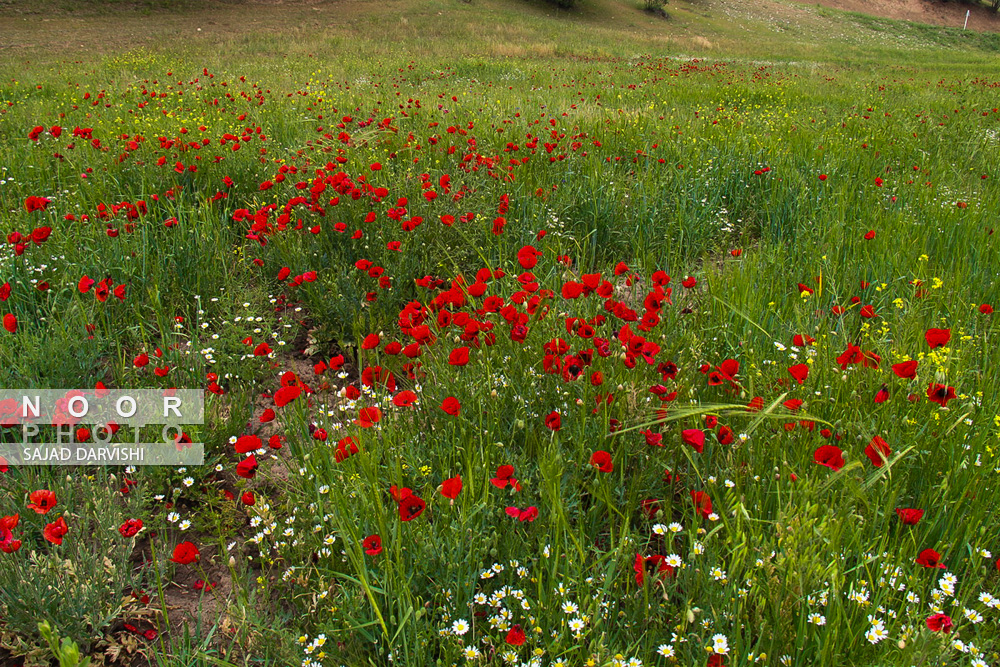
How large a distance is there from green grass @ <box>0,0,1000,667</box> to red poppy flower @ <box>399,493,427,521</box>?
0.14 meters

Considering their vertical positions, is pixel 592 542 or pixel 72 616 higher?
pixel 592 542

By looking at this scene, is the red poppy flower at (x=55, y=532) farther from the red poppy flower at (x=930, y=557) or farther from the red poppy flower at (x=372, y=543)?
the red poppy flower at (x=930, y=557)

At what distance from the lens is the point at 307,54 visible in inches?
597

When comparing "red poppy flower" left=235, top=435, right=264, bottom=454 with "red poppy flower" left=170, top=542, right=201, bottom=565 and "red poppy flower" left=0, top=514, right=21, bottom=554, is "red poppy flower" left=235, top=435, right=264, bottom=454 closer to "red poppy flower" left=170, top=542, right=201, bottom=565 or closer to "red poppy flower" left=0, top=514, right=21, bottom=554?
"red poppy flower" left=170, top=542, right=201, bottom=565

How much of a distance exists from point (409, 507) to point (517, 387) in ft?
2.50

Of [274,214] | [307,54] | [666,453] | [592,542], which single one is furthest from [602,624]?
[307,54]

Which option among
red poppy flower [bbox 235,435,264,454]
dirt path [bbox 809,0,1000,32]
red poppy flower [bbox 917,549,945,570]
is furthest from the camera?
dirt path [bbox 809,0,1000,32]

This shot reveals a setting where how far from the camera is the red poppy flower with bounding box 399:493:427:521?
135cm

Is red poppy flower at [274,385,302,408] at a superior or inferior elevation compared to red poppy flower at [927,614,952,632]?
superior

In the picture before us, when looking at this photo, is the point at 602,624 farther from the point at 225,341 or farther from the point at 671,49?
the point at 671,49

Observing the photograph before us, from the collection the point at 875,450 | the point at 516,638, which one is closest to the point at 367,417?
the point at 516,638

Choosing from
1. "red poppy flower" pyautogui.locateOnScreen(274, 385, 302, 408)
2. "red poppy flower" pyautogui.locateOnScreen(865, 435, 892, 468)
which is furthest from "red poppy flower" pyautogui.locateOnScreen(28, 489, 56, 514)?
"red poppy flower" pyautogui.locateOnScreen(865, 435, 892, 468)

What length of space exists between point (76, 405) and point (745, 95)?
9.61 m

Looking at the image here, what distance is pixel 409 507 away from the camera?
4.52ft
